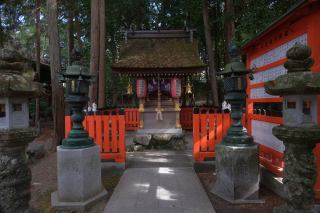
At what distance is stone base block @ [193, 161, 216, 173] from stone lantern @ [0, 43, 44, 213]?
3748 millimetres

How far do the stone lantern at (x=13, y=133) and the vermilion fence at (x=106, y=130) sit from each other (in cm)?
176

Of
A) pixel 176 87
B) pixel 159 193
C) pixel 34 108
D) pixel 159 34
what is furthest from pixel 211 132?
pixel 34 108

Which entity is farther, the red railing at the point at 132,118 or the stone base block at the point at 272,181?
the red railing at the point at 132,118

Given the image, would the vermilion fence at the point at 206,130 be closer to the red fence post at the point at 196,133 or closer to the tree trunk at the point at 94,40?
the red fence post at the point at 196,133

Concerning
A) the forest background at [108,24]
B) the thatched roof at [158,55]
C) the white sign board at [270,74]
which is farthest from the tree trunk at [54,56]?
the white sign board at [270,74]

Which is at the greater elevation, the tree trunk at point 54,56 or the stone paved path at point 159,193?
Result: the tree trunk at point 54,56

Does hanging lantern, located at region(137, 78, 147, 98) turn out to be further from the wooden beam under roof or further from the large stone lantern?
the large stone lantern

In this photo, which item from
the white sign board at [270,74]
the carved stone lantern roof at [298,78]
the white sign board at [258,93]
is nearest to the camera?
the carved stone lantern roof at [298,78]

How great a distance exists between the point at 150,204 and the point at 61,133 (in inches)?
246

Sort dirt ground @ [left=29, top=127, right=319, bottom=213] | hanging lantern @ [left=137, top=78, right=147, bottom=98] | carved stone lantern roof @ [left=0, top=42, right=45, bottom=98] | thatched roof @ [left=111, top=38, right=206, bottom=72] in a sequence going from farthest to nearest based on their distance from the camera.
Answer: hanging lantern @ [left=137, top=78, right=147, bottom=98] → thatched roof @ [left=111, top=38, right=206, bottom=72] → dirt ground @ [left=29, top=127, right=319, bottom=213] → carved stone lantern roof @ [left=0, top=42, right=45, bottom=98]

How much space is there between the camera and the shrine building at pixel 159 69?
7.95 m

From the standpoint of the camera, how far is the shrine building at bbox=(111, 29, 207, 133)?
795cm

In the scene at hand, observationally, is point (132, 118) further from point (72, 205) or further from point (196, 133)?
point (72, 205)

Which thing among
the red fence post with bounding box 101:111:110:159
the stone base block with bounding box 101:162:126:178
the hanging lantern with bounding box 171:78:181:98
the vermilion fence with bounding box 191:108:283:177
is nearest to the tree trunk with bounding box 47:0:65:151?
the red fence post with bounding box 101:111:110:159
